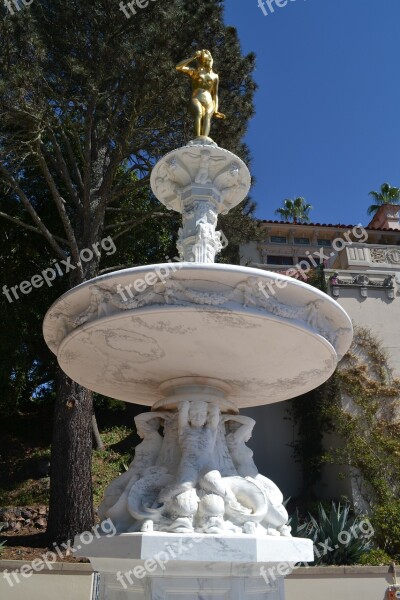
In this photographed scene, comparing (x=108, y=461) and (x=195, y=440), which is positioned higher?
(x=108, y=461)

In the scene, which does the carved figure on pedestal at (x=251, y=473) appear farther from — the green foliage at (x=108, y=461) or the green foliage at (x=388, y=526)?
the green foliage at (x=108, y=461)

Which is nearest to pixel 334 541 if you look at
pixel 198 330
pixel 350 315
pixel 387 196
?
pixel 350 315

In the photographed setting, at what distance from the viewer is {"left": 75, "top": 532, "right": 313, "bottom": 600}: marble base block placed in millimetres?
2830

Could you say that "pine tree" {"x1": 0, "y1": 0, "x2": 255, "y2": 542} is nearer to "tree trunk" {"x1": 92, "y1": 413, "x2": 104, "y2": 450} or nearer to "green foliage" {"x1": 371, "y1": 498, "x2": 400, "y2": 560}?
"tree trunk" {"x1": 92, "y1": 413, "x2": 104, "y2": 450}

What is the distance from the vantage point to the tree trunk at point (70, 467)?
7629 mm

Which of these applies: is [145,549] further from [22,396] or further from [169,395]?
[22,396]

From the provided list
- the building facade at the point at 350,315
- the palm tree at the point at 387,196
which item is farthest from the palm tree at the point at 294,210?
the building facade at the point at 350,315

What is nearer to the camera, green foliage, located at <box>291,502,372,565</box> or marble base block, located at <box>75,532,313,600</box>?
marble base block, located at <box>75,532,313,600</box>

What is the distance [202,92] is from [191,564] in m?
4.23

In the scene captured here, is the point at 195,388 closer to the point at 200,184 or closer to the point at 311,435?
the point at 200,184

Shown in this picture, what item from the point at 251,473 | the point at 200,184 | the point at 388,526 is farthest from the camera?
the point at 388,526

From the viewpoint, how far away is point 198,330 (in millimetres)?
3238

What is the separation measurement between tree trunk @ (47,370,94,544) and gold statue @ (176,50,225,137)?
16.2 ft

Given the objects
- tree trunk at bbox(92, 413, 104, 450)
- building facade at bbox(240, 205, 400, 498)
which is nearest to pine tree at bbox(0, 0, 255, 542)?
building facade at bbox(240, 205, 400, 498)
